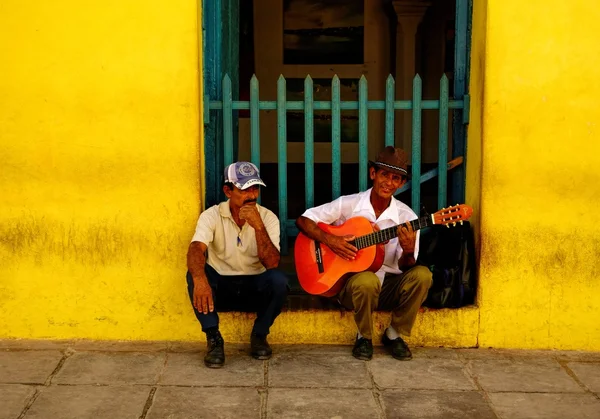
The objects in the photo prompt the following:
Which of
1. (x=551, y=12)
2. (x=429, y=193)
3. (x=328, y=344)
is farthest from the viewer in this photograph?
(x=429, y=193)

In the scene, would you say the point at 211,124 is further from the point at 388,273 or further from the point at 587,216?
the point at 587,216

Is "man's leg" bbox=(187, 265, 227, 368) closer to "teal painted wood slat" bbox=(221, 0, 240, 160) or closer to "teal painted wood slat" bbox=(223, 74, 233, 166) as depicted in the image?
"teal painted wood slat" bbox=(223, 74, 233, 166)

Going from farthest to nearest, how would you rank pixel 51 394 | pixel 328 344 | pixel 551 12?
1. pixel 328 344
2. pixel 551 12
3. pixel 51 394

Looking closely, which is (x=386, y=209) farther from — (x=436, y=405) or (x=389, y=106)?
(x=436, y=405)

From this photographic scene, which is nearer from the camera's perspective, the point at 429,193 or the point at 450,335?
the point at 450,335

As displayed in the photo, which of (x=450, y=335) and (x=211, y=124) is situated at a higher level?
(x=211, y=124)

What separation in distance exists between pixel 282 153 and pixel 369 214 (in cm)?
66

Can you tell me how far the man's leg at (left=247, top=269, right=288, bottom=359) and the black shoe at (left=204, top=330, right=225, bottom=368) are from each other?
0.21m

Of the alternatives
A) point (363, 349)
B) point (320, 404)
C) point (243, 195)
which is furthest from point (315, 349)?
point (243, 195)

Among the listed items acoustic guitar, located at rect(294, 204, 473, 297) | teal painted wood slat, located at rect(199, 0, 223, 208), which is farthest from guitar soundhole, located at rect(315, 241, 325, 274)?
teal painted wood slat, located at rect(199, 0, 223, 208)

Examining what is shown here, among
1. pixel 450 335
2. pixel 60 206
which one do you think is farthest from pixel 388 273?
pixel 60 206

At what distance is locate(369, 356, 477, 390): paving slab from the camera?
404 centimetres

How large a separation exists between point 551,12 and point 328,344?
2.30 meters

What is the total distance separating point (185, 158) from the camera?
4.48m
